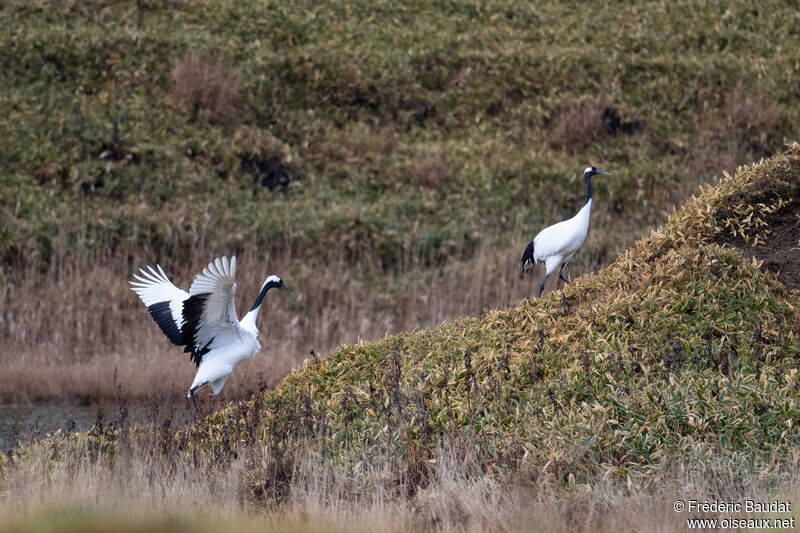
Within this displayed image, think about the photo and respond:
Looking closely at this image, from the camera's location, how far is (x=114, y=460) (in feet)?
20.2

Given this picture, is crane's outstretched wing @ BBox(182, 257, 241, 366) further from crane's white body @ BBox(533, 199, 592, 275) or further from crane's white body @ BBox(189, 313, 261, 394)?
crane's white body @ BBox(533, 199, 592, 275)

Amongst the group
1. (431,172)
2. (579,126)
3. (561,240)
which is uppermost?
(579,126)

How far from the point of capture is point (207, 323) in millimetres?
8109

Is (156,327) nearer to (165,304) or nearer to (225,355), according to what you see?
(165,304)

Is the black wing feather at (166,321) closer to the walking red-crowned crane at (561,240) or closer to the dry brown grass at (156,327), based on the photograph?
the dry brown grass at (156,327)

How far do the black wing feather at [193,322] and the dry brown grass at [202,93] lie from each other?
10.1 meters

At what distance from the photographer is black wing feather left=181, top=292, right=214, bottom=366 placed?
24.9 feet

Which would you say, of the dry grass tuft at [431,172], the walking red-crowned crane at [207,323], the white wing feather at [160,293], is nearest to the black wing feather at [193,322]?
the walking red-crowned crane at [207,323]

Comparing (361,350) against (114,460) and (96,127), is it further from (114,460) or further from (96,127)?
(96,127)

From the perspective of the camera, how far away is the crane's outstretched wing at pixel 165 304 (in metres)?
8.56

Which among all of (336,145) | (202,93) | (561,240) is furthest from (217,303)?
(202,93)

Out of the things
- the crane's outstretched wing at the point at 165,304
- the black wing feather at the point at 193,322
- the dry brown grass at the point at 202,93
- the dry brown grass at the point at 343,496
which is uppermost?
the dry brown grass at the point at 202,93

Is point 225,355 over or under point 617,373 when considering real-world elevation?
over

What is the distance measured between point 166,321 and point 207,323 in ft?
2.33
